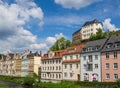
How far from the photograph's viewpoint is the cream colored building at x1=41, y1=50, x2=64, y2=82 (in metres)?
89.5

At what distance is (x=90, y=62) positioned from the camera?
72.2 metres

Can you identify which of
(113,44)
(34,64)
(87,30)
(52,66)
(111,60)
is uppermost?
(87,30)

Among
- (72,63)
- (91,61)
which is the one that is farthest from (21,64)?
(91,61)

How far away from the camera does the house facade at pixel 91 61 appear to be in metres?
69.2

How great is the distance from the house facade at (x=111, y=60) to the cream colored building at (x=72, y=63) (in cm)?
1223

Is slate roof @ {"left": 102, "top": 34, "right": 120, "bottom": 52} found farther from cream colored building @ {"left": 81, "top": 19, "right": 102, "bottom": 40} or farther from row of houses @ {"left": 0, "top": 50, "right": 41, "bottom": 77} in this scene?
cream colored building @ {"left": 81, "top": 19, "right": 102, "bottom": 40}

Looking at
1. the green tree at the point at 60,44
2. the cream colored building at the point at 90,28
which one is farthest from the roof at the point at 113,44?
the cream colored building at the point at 90,28

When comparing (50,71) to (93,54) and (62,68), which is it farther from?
(93,54)

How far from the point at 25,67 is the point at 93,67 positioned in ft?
190

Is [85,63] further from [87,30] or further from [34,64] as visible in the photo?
[87,30]

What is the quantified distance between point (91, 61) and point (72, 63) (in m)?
10.1

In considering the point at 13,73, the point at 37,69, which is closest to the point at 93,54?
the point at 37,69

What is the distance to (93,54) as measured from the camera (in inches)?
2800

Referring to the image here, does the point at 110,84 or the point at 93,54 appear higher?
the point at 93,54
